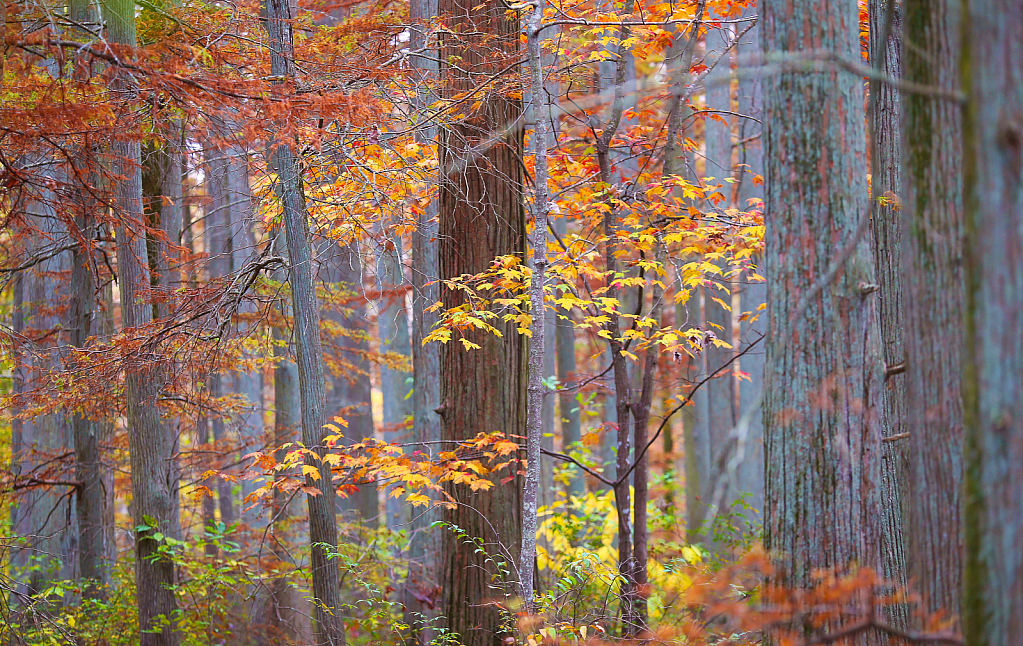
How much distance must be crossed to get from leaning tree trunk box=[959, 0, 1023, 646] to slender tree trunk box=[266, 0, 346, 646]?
194 inches

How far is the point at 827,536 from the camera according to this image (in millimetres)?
3564

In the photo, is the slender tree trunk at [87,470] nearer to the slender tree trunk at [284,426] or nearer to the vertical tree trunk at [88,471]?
the vertical tree trunk at [88,471]

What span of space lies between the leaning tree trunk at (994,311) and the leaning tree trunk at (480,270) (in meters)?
4.48

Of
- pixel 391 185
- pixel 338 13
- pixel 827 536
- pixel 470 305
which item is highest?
pixel 338 13

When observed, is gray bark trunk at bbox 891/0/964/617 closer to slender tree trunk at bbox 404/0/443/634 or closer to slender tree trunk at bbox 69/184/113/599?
slender tree trunk at bbox 404/0/443/634

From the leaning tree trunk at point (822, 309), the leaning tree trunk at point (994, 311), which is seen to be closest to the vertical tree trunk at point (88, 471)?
the leaning tree trunk at point (822, 309)

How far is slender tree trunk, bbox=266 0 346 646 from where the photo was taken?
20.3ft

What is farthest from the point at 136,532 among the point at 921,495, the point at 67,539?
the point at 921,495

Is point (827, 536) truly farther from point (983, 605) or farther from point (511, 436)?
point (511, 436)

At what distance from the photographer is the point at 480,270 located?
21.9 feet

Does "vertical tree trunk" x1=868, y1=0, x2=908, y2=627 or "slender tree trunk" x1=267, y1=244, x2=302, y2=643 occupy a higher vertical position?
"vertical tree trunk" x1=868, y1=0, x2=908, y2=627

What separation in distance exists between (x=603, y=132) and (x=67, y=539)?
9039 millimetres

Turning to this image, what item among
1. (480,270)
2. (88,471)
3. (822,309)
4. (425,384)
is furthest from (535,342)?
(88,471)

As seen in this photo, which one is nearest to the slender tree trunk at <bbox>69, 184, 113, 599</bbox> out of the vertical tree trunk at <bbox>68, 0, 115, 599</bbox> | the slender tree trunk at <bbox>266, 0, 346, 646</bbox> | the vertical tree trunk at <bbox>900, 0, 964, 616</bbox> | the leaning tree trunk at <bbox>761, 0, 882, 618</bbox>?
the vertical tree trunk at <bbox>68, 0, 115, 599</bbox>
